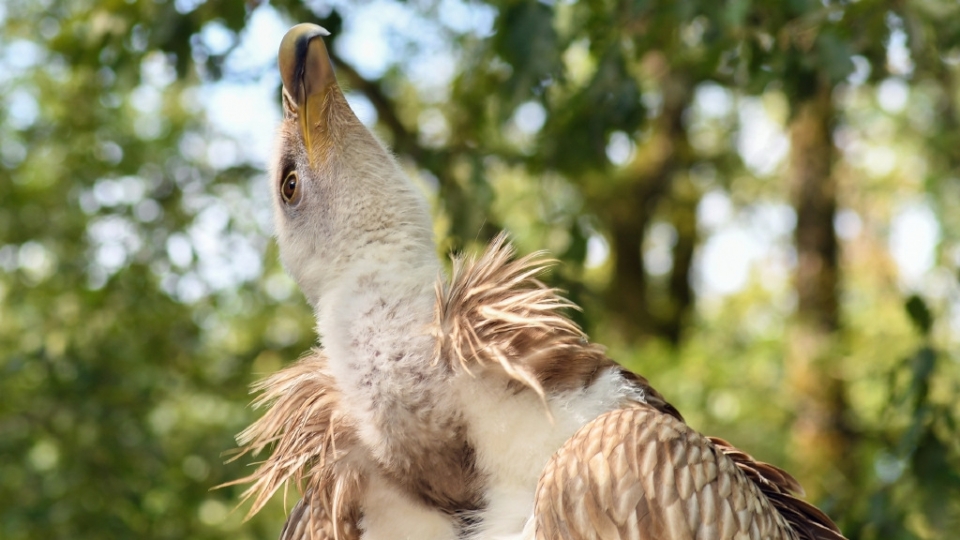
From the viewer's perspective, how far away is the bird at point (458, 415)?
2441mm

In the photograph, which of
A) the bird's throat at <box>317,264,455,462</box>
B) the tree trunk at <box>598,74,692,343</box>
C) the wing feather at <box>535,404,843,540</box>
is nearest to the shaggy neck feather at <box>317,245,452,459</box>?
the bird's throat at <box>317,264,455,462</box>

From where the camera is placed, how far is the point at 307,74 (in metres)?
2.99

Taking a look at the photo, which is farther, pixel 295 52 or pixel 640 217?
pixel 640 217

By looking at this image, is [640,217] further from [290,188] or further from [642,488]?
[642,488]

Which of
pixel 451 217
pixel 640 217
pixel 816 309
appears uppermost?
pixel 451 217

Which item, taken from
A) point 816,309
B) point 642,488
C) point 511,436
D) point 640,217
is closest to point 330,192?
point 511,436

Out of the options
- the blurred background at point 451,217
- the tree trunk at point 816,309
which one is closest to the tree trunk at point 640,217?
the blurred background at point 451,217

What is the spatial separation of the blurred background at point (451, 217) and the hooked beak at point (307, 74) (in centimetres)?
112

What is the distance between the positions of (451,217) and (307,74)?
216 cm

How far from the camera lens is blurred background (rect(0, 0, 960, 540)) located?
4.41 metres

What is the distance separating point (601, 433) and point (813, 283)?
8266 millimetres

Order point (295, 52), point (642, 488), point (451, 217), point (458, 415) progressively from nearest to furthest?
point (642, 488)
point (458, 415)
point (295, 52)
point (451, 217)

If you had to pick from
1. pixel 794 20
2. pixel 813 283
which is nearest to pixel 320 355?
pixel 794 20

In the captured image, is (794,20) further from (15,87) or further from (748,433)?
(15,87)
